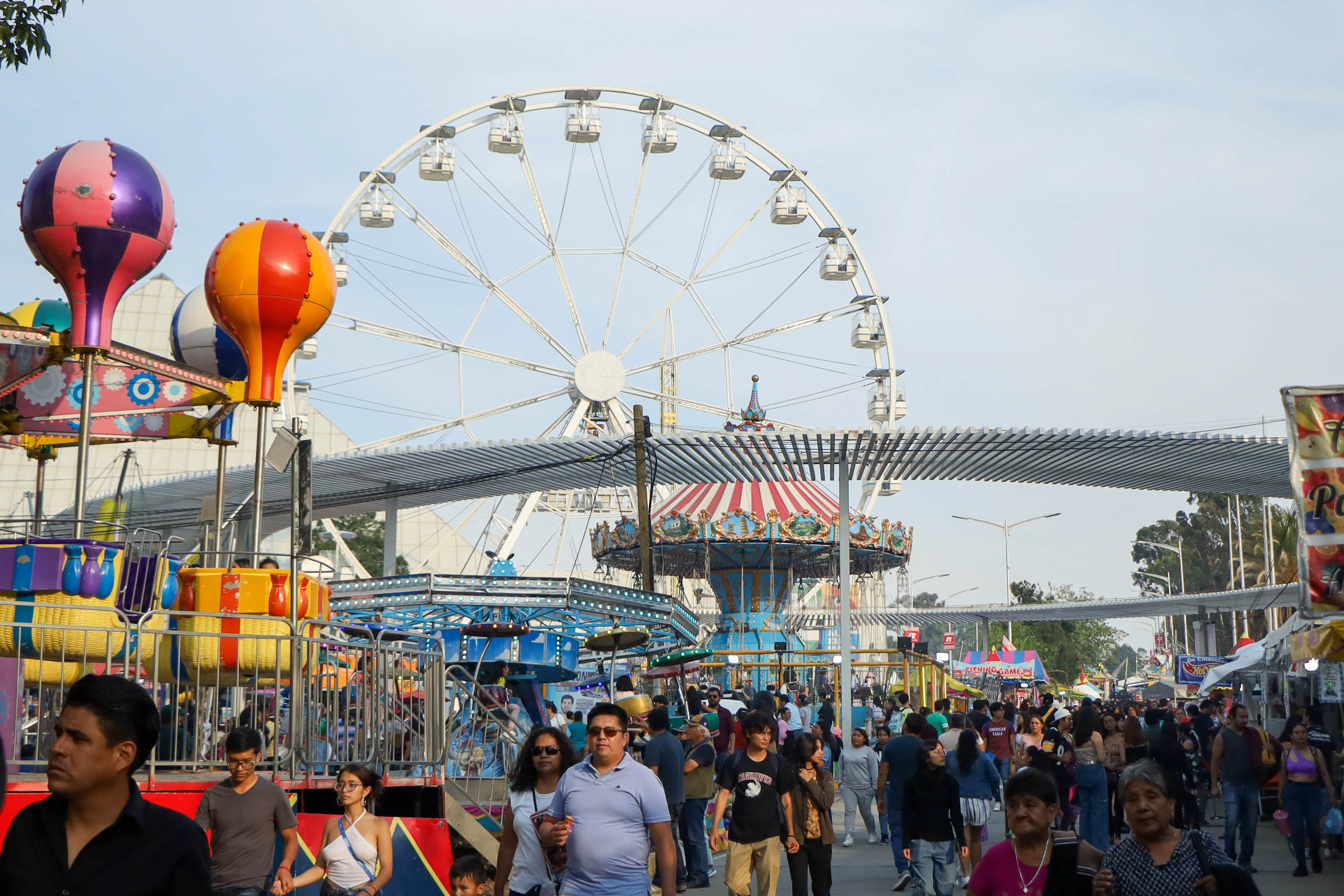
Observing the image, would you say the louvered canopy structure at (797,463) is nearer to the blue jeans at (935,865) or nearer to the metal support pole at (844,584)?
the metal support pole at (844,584)

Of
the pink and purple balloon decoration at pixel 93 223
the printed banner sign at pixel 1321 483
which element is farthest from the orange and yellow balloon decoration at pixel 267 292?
the printed banner sign at pixel 1321 483

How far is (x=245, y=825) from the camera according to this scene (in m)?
6.61

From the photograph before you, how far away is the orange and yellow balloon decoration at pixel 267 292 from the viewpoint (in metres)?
10.7

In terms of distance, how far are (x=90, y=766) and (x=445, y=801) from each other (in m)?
6.31

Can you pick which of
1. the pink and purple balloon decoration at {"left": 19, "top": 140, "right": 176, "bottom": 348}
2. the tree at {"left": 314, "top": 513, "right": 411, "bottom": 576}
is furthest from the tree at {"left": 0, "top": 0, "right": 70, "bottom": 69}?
the tree at {"left": 314, "top": 513, "right": 411, "bottom": 576}

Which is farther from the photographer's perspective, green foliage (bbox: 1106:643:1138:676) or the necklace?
green foliage (bbox: 1106:643:1138:676)

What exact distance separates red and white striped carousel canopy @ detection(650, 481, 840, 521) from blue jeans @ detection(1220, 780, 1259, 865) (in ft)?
73.3

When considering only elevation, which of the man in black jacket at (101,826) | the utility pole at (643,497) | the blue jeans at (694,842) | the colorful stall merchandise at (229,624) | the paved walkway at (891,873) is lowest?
the paved walkway at (891,873)

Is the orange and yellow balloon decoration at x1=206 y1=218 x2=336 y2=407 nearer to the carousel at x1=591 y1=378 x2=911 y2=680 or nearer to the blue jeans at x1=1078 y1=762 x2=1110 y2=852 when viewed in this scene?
the blue jeans at x1=1078 y1=762 x2=1110 y2=852

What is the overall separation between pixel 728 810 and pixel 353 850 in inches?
386

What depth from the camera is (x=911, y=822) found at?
979 cm

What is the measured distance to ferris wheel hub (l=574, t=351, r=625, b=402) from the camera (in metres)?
32.0

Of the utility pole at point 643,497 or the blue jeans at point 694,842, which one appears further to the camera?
the utility pole at point 643,497

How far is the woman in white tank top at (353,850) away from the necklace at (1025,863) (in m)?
3.34
